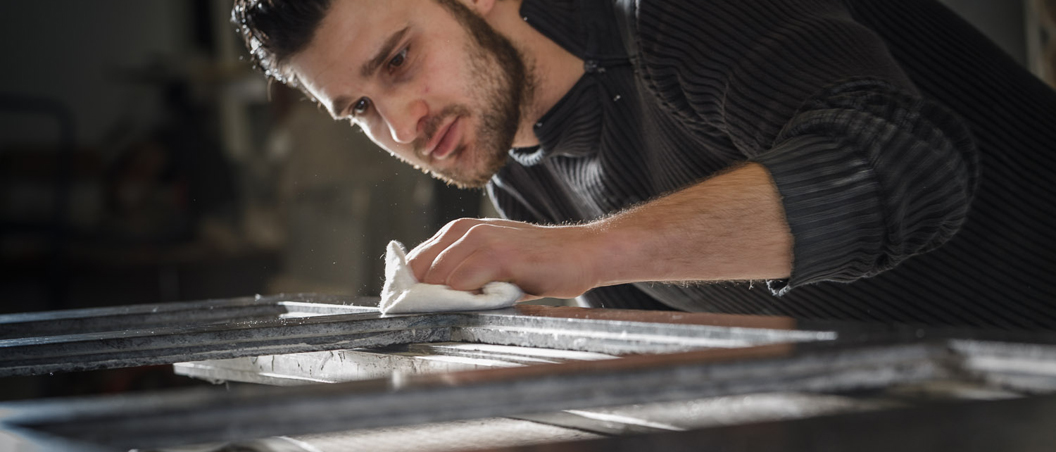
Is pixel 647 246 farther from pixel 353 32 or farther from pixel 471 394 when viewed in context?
pixel 353 32

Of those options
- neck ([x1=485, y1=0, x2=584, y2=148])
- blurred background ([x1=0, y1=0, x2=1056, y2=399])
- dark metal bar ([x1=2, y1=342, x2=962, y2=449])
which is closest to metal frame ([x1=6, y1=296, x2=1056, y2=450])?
dark metal bar ([x1=2, y1=342, x2=962, y2=449])

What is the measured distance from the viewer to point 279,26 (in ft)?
3.95

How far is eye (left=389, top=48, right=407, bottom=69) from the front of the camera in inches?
46.4

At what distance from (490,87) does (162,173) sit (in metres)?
1.53

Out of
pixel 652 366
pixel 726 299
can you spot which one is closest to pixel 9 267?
pixel 726 299

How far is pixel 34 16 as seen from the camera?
2340 millimetres

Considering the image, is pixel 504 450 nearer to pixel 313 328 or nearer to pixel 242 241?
pixel 313 328

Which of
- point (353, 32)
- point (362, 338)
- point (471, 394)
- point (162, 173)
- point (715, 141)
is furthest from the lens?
point (162, 173)

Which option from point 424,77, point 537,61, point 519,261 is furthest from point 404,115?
point 519,261

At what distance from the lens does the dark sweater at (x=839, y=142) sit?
743 mm

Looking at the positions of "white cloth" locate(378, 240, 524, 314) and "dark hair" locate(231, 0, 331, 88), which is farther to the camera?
"dark hair" locate(231, 0, 331, 88)

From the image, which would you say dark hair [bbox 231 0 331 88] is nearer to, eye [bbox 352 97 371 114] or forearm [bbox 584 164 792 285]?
eye [bbox 352 97 371 114]

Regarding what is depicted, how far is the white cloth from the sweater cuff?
23 centimetres

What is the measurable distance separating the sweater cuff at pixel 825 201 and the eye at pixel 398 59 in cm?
58
